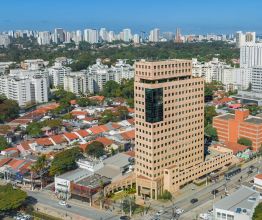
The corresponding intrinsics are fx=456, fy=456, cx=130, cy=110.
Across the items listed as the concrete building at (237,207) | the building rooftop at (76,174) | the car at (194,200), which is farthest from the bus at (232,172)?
the building rooftop at (76,174)

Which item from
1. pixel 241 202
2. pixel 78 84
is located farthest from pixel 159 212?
pixel 78 84

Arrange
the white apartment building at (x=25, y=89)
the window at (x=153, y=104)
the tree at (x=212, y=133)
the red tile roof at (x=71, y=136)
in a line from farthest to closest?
the white apartment building at (x=25, y=89) < the red tile roof at (x=71, y=136) < the tree at (x=212, y=133) < the window at (x=153, y=104)

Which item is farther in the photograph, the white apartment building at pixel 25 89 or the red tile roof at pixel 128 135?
the white apartment building at pixel 25 89

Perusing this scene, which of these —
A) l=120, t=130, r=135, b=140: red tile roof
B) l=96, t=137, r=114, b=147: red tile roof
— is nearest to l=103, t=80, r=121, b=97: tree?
l=120, t=130, r=135, b=140: red tile roof

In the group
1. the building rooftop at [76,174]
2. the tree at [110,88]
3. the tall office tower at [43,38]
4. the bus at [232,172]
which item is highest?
the tall office tower at [43,38]

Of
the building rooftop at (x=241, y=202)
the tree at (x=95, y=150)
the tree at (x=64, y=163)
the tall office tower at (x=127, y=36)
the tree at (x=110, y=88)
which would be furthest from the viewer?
the tall office tower at (x=127, y=36)

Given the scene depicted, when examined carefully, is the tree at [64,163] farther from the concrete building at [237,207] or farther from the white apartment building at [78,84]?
the white apartment building at [78,84]

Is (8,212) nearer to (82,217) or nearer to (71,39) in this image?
(82,217)
